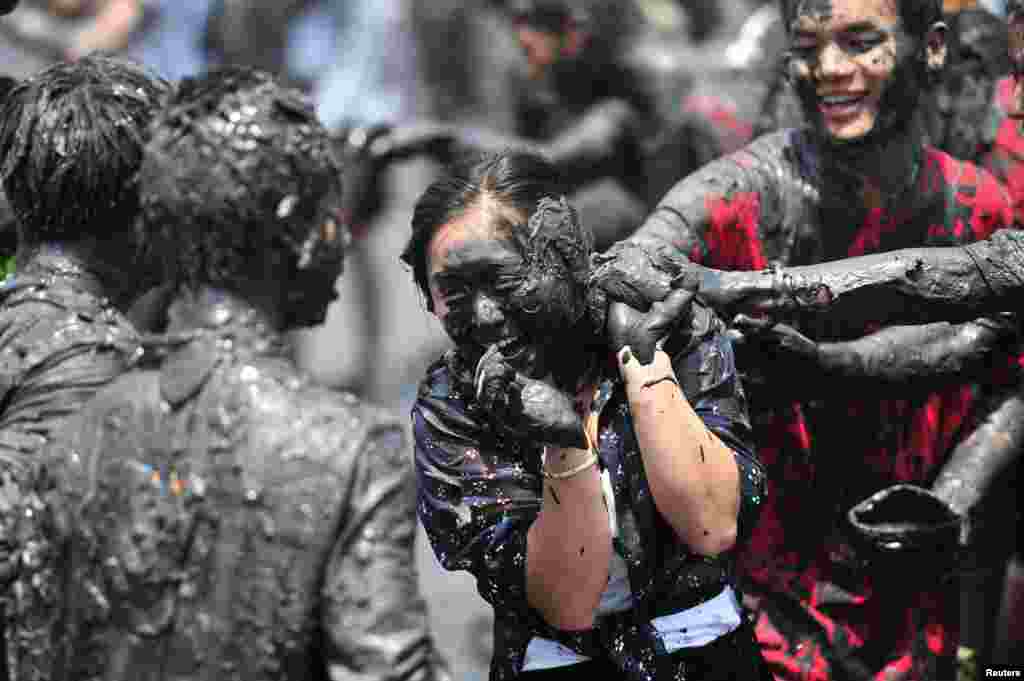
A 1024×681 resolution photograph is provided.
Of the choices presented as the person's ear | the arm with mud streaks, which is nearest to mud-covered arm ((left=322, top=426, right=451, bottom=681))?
the arm with mud streaks

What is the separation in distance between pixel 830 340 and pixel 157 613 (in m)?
1.90

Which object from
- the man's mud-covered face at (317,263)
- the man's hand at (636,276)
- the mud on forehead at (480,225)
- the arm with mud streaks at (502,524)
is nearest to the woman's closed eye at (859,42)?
the man's hand at (636,276)

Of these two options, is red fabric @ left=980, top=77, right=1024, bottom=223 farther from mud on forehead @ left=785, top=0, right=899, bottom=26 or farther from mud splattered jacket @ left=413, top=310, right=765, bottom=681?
mud splattered jacket @ left=413, top=310, right=765, bottom=681

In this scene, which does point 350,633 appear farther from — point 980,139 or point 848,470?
point 980,139

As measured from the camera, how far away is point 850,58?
3.83 meters

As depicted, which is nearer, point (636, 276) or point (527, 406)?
point (527, 406)

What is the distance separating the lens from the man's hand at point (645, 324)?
9.76ft

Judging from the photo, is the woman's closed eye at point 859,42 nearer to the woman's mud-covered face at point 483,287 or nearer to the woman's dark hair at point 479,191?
the woman's dark hair at point 479,191

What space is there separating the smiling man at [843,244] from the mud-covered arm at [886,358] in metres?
0.05

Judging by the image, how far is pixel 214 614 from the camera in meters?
2.46

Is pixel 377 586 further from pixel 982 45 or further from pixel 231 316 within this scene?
pixel 982 45

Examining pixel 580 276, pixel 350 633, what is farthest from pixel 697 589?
pixel 350 633

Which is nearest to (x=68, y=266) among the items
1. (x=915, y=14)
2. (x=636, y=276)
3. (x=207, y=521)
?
(x=207, y=521)

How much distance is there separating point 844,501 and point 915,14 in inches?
44.1
